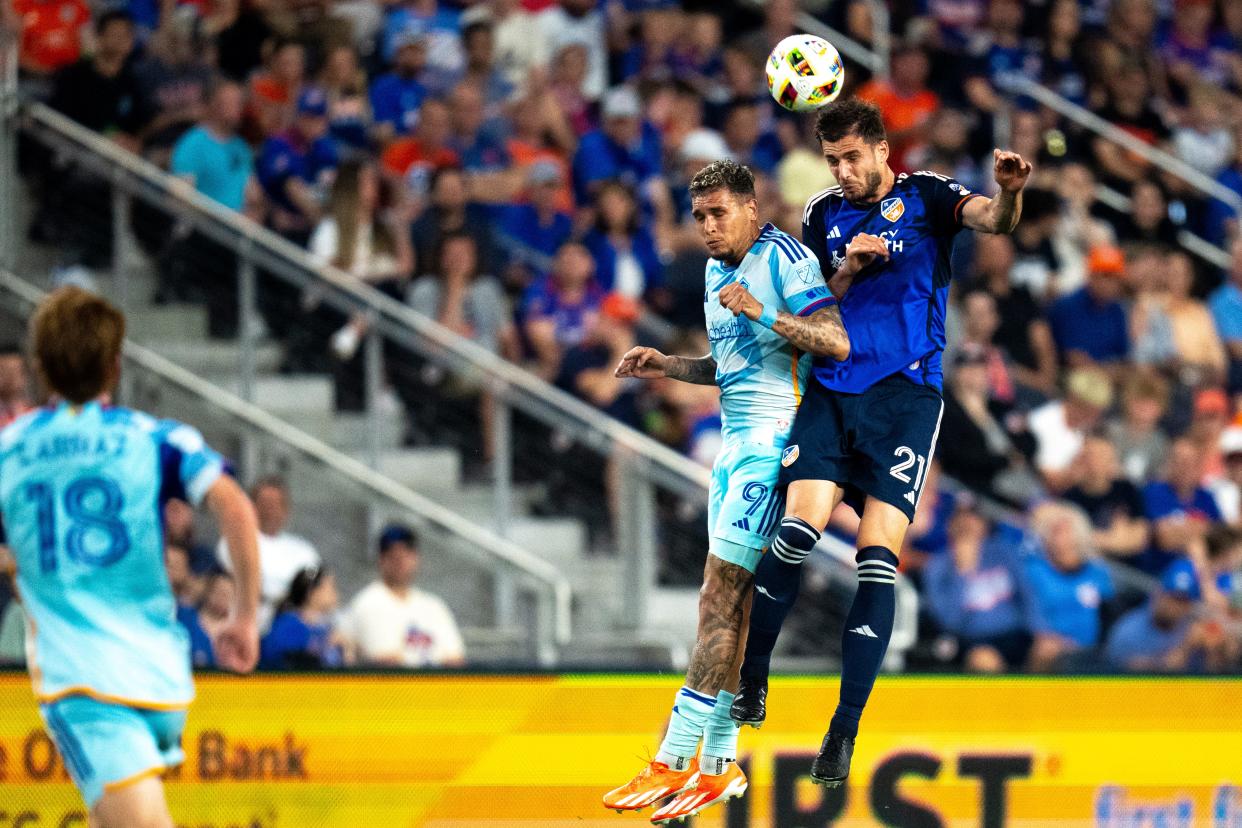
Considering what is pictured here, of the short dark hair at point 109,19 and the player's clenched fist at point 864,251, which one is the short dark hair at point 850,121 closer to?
the player's clenched fist at point 864,251

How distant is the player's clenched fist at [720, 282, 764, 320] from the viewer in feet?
22.3

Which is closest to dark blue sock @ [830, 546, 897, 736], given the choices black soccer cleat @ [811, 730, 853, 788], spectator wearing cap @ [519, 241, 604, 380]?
black soccer cleat @ [811, 730, 853, 788]

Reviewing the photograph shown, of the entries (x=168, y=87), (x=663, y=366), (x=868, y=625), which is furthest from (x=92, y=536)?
(x=168, y=87)

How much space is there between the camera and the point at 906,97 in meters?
14.8

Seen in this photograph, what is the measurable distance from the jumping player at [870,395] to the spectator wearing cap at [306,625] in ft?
11.1

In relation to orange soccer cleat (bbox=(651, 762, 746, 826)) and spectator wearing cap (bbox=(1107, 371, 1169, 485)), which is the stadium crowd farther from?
orange soccer cleat (bbox=(651, 762, 746, 826))

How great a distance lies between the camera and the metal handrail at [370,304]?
1095cm

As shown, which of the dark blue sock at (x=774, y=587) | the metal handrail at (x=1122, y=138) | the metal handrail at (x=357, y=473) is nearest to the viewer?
the dark blue sock at (x=774, y=587)

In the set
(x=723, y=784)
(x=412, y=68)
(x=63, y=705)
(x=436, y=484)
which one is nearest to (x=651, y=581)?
(x=436, y=484)

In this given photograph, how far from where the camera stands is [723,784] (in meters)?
7.29

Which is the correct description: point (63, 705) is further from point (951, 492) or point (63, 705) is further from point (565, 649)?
point (951, 492)

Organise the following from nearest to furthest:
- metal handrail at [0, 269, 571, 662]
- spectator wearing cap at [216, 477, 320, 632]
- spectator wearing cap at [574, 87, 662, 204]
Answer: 1. spectator wearing cap at [216, 477, 320, 632]
2. metal handrail at [0, 269, 571, 662]
3. spectator wearing cap at [574, 87, 662, 204]

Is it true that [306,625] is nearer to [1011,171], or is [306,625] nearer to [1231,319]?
[1011,171]

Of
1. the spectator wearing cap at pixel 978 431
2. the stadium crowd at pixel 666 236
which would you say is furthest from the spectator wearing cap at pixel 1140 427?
the spectator wearing cap at pixel 978 431
